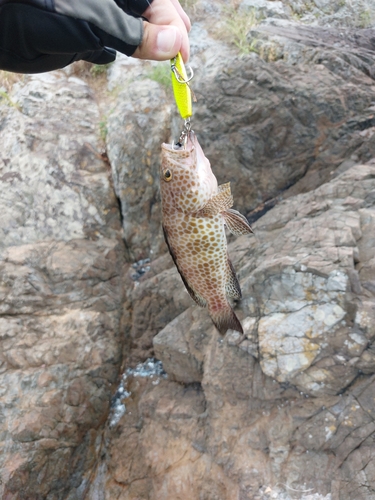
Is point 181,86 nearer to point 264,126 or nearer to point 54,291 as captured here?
point 264,126

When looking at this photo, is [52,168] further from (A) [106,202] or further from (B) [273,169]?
(B) [273,169]

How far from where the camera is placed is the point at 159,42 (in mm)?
2129

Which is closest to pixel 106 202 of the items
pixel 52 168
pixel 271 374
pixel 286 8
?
pixel 52 168

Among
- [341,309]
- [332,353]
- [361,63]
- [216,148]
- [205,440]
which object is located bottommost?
[205,440]

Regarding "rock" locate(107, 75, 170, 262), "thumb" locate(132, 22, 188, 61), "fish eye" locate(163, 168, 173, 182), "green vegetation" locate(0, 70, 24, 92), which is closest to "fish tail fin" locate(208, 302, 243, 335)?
"fish eye" locate(163, 168, 173, 182)

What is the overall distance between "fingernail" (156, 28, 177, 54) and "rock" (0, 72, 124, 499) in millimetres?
3517

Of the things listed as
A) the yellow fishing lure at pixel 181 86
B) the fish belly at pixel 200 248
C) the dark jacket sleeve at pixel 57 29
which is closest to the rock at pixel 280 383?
the fish belly at pixel 200 248

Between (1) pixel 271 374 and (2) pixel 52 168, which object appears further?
(2) pixel 52 168

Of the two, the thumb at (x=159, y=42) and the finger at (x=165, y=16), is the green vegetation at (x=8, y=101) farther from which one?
the thumb at (x=159, y=42)

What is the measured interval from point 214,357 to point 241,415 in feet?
2.14

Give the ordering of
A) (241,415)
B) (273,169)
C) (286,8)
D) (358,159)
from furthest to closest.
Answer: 1. (286,8)
2. (273,169)
3. (358,159)
4. (241,415)

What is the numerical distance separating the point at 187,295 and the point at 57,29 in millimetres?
3516

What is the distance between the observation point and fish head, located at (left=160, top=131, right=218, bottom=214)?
2.57 meters

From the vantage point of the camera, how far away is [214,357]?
397cm
